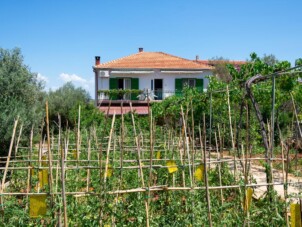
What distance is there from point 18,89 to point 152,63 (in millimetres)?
12699

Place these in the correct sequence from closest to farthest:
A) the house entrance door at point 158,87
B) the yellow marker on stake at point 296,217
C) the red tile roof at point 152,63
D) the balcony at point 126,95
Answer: the yellow marker on stake at point 296,217, the balcony at point 126,95, the red tile roof at point 152,63, the house entrance door at point 158,87

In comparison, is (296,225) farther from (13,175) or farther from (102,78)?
(102,78)

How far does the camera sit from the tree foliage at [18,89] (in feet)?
44.3

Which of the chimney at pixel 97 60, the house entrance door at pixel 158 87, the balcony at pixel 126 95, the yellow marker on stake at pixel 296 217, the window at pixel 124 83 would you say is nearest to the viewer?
the yellow marker on stake at pixel 296 217

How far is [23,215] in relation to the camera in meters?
3.82

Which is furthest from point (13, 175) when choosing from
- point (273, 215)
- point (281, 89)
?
point (281, 89)

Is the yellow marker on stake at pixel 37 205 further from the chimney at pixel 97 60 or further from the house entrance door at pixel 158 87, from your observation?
the chimney at pixel 97 60

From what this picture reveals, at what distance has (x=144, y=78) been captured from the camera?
83.4 feet

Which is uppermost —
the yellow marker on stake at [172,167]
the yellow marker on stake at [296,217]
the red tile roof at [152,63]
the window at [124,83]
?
the red tile roof at [152,63]

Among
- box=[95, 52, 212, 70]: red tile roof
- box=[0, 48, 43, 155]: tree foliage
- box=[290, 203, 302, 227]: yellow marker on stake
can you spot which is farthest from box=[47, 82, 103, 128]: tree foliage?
box=[290, 203, 302, 227]: yellow marker on stake

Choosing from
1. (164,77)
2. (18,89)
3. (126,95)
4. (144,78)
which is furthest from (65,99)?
(18,89)

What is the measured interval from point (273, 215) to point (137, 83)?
70.9 feet

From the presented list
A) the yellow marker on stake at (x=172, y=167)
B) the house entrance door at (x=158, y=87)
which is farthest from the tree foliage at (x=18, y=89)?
the house entrance door at (x=158, y=87)

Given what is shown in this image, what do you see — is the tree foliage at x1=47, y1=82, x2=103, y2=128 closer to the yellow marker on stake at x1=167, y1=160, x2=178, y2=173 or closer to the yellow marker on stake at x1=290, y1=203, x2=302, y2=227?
the yellow marker on stake at x1=167, y1=160, x2=178, y2=173
